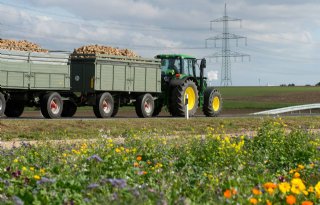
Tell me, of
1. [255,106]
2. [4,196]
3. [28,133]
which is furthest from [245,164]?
[255,106]

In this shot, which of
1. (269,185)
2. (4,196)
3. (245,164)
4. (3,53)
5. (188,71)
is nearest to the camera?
(269,185)

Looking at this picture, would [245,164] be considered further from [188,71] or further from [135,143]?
[188,71]

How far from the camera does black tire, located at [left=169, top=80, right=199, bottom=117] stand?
2722 cm

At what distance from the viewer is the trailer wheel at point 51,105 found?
941 inches

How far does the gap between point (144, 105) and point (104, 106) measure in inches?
86.8

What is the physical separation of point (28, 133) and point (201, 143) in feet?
27.6

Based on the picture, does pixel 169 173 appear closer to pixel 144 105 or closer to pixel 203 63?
pixel 144 105

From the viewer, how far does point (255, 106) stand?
50.5m

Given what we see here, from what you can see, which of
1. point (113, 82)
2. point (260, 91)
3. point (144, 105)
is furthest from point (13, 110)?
point (260, 91)

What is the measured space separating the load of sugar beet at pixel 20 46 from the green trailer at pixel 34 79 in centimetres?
105

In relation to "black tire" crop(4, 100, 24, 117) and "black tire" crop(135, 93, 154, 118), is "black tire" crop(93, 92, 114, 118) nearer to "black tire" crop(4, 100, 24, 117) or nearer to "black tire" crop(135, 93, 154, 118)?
"black tire" crop(135, 93, 154, 118)

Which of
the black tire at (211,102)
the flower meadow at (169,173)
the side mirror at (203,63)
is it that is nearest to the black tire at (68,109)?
the side mirror at (203,63)

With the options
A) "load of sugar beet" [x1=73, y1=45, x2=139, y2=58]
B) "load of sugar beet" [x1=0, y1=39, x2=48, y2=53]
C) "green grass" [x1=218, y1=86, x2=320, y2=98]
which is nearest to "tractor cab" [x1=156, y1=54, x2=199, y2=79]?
"load of sugar beet" [x1=73, y1=45, x2=139, y2=58]

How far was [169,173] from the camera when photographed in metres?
8.30
